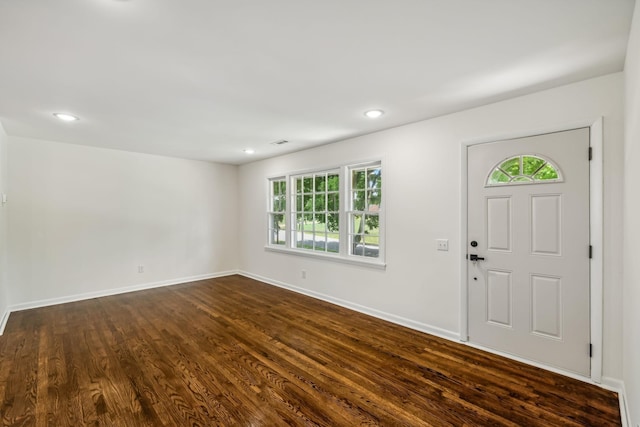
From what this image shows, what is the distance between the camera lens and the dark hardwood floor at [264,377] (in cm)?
205

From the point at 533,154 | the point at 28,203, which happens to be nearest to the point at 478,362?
the point at 533,154

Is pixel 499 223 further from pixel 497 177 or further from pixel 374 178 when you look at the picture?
pixel 374 178

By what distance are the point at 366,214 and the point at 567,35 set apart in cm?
279

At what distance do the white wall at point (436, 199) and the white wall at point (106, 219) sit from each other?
8.16 ft

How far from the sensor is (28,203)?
4379 millimetres

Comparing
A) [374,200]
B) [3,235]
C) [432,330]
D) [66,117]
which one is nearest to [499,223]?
[432,330]

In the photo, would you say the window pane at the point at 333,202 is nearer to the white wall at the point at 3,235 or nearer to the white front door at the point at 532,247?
the white front door at the point at 532,247

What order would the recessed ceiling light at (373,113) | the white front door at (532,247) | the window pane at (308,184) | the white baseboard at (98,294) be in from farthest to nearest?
the window pane at (308,184) → the white baseboard at (98,294) → the recessed ceiling light at (373,113) → the white front door at (532,247)

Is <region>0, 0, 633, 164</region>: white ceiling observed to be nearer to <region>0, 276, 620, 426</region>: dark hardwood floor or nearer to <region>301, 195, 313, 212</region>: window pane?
<region>301, 195, 313, 212</region>: window pane

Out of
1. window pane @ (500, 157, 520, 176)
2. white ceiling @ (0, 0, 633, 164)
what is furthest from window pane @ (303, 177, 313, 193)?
window pane @ (500, 157, 520, 176)

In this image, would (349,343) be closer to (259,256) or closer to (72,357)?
(72,357)

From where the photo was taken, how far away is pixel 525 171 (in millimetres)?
2799

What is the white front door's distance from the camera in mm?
2523

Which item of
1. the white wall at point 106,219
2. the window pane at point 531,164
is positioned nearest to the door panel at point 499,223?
the window pane at point 531,164
